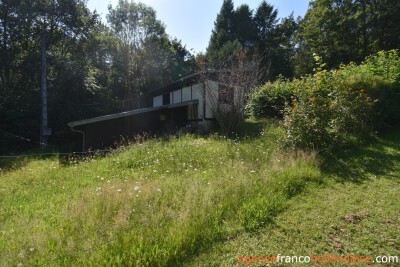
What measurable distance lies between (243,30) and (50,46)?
21.8 m

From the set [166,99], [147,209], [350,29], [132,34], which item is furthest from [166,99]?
[350,29]

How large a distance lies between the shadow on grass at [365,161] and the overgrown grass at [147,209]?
0.59 m

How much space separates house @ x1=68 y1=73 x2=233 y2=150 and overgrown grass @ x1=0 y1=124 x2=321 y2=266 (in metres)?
5.28

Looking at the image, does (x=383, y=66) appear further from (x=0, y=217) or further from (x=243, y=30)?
(x=243, y=30)

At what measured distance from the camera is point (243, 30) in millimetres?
29859

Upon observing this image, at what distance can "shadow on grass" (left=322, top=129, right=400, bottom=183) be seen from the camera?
16.6ft

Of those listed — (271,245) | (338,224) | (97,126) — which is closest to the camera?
(271,245)

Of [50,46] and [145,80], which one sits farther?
[145,80]

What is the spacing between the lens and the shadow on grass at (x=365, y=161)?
5.07 meters

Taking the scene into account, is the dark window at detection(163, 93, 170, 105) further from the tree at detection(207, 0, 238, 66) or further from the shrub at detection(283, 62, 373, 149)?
the tree at detection(207, 0, 238, 66)

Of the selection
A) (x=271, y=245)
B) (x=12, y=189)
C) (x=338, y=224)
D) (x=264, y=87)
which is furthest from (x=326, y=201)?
(x=264, y=87)

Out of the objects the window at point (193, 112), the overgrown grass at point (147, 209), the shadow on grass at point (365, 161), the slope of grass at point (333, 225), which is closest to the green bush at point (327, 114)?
the shadow on grass at point (365, 161)

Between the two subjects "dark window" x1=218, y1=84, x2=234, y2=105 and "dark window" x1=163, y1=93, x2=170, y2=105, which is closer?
"dark window" x1=218, y1=84, x2=234, y2=105

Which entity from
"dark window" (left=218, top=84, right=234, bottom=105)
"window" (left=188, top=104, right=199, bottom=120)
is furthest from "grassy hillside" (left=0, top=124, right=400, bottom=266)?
"window" (left=188, top=104, right=199, bottom=120)
